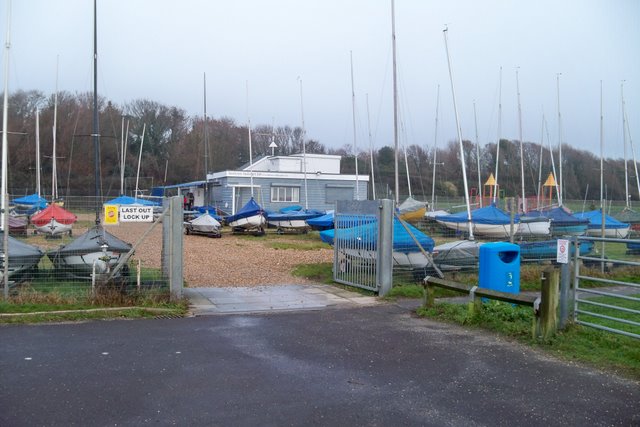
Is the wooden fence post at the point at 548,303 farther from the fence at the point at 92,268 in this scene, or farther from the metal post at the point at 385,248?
the fence at the point at 92,268

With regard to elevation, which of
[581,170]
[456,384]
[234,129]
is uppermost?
[234,129]

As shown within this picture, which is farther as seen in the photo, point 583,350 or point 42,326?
point 42,326

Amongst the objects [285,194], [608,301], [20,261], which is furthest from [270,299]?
[285,194]

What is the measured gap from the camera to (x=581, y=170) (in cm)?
6956

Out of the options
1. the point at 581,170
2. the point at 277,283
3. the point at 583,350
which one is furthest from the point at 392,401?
the point at 581,170

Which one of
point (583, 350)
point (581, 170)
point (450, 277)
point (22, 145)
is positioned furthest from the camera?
point (581, 170)

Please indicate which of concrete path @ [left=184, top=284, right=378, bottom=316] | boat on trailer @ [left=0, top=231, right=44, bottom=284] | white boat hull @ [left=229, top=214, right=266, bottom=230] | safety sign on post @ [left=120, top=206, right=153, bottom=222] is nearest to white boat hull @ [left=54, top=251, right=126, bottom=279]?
boat on trailer @ [left=0, top=231, right=44, bottom=284]

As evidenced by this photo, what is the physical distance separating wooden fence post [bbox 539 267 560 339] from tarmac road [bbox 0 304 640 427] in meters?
0.49

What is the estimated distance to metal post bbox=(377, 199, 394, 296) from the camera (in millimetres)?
11750

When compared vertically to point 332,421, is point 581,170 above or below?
above

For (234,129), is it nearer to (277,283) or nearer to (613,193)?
(613,193)

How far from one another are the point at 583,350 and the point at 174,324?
6015mm

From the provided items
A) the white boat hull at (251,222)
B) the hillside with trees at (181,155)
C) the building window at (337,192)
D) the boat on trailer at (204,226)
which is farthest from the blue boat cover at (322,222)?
the hillside with trees at (181,155)

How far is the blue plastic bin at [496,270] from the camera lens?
1036 centimetres
